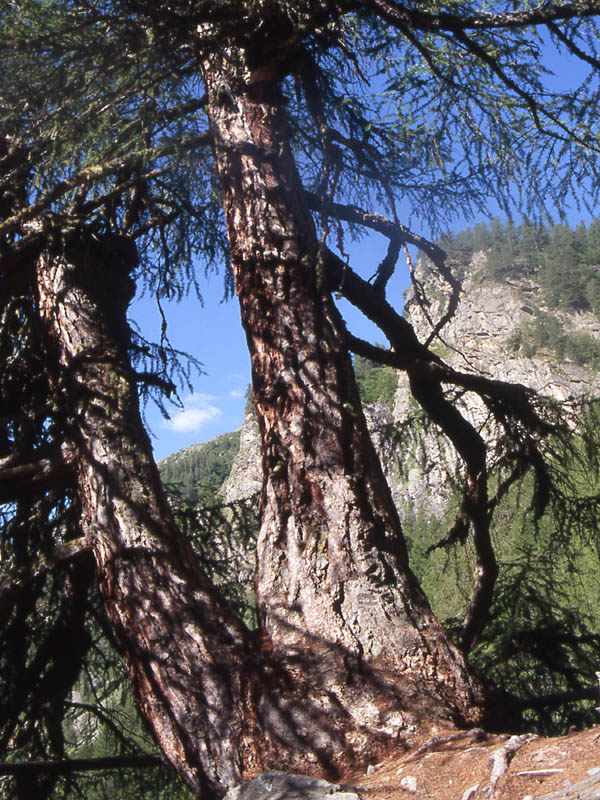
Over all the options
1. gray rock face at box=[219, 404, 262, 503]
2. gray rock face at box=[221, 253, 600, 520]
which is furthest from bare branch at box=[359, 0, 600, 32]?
gray rock face at box=[219, 404, 262, 503]

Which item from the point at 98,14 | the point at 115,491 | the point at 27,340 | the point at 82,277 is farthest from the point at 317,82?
the point at 115,491

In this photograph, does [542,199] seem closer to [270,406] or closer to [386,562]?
[270,406]

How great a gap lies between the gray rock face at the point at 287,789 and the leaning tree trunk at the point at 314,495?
222 mm

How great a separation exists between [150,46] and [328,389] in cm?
186

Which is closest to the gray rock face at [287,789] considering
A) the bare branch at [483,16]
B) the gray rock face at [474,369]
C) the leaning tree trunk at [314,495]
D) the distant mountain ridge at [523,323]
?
the leaning tree trunk at [314,495]

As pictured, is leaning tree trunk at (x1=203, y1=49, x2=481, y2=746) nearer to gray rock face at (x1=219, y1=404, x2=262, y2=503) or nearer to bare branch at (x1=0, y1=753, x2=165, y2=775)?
gray rock face at (x1=219, y1=404, x2=262, y2=503)

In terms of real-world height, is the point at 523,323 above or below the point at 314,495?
above

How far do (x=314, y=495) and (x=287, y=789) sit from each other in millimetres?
881

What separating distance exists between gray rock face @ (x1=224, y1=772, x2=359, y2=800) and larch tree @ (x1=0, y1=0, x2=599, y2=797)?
0.07 meters

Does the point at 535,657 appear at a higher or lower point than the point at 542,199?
lower

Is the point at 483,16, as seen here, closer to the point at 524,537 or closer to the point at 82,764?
the point at 524,537

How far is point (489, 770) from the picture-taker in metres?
1.45

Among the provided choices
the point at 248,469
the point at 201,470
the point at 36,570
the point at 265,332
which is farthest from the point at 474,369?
the point at 248,469

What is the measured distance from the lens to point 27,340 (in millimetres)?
3709
